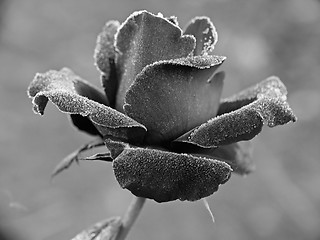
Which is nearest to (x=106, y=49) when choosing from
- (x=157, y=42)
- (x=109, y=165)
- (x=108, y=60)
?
(x=108, y=60)

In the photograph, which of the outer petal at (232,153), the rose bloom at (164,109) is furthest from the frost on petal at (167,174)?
the outer petal at (232,153)

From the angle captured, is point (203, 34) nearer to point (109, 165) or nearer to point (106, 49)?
point (106, 49)

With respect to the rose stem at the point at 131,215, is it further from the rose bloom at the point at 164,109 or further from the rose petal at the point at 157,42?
the rose petal at the point at 157,42

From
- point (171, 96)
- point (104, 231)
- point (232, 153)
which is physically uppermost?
point (171, 96)

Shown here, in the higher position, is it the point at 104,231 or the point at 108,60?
the point at 108,60

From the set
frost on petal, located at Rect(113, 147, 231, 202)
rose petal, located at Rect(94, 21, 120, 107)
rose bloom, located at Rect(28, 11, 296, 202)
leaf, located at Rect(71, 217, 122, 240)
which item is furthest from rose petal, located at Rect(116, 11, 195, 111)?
leaf, located at Rect(71, 217, 122, 240)

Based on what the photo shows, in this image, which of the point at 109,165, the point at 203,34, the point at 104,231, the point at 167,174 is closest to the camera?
the point at 167,174
